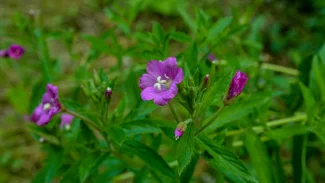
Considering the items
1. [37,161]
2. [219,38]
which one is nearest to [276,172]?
[219,38]

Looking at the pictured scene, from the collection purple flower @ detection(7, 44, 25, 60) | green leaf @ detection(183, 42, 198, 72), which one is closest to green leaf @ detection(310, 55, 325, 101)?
green leaf @ detection(183, 42, 198, 72)

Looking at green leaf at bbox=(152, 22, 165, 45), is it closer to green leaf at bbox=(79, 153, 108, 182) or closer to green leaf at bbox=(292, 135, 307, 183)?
green leaf at bbox=(79, 153, 108, 182)

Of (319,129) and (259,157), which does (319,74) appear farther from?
(259,157)

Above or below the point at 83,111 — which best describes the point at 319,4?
below

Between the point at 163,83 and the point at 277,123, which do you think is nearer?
the point at 163,83

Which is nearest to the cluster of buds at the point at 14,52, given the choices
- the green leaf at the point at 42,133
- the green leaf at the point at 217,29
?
the green leaf at the point at 42,133

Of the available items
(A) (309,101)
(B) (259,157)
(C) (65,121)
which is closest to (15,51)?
(C) (65,121)

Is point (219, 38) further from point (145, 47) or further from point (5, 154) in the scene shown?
point (5, 154)
